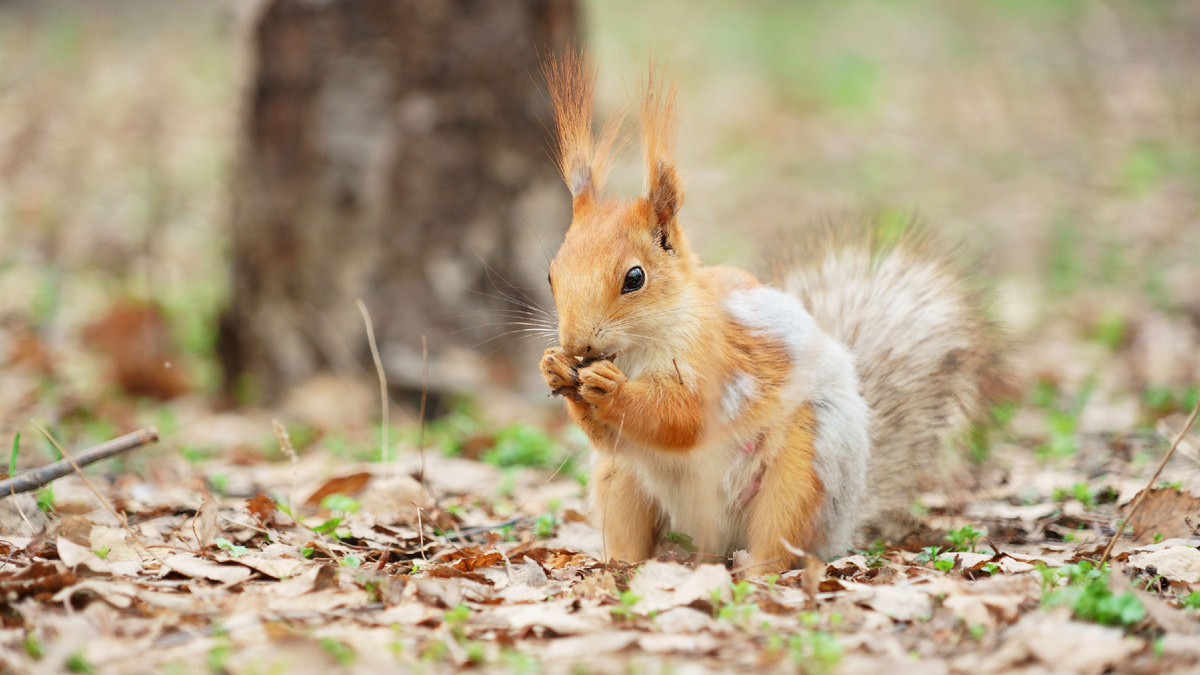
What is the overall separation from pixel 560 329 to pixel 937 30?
11.9 m

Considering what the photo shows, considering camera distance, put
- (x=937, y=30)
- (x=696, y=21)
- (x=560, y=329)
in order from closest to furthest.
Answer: (x=560, y=329), (x=937, y=30), (x=696, y=21)

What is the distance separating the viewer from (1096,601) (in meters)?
1.87

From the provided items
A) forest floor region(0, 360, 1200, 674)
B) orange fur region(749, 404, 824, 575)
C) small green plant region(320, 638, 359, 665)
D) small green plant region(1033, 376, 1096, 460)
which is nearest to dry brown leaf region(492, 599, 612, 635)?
forest floor region(0, 360, 1200, 674)

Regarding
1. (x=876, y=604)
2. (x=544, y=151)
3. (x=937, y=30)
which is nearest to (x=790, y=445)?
(x=876, y=604)

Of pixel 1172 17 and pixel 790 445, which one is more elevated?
pixel 1172 17

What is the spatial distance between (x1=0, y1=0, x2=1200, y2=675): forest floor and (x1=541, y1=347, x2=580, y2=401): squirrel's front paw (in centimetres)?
46

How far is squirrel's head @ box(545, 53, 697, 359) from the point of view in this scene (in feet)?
7.55

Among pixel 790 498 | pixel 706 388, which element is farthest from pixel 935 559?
pixel 706 388

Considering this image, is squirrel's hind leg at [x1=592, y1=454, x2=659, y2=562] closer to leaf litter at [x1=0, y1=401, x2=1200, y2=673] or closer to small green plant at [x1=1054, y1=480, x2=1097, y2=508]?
leaf litter at [x1=0, y1=401, x2=1200, y2=673]

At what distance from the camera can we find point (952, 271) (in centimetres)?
314

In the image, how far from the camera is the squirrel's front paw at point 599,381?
2.25 m

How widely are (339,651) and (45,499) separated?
148cm

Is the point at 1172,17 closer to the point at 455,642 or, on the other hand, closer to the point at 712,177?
the point at 712,177

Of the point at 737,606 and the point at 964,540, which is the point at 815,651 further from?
the point at 964,540
